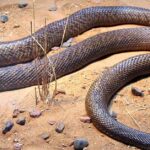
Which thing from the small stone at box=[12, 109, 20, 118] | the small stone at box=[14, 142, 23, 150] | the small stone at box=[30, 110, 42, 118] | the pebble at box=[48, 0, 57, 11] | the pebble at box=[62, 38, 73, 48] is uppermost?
the pebble at box=[48, 0, 57, 11]

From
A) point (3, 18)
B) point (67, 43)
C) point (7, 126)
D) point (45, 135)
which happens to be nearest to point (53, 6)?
point (3, 18)

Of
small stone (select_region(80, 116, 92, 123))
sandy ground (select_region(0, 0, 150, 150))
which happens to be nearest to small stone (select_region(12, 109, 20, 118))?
sandy ground (select_region(0, 0, 150, 150))

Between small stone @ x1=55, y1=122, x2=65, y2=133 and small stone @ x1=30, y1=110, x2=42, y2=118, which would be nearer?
small stone @ x1=55, y1=122, x2=65, y2=133

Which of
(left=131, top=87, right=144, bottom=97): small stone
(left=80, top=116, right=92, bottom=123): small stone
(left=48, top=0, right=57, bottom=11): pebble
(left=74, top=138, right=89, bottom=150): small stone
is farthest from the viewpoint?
(left=48, top=0, right=57, bottom=11): pebble

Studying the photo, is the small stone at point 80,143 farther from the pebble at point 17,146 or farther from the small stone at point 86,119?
the pebble at point 17,146

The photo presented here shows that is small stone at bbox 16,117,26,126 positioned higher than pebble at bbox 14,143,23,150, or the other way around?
small stone at bbox 16,117,26,126

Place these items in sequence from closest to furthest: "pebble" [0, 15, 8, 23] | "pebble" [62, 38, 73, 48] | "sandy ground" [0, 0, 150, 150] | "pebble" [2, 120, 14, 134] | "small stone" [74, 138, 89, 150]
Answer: "small stone" [74, 138, 89, 150]
"sandy ground" [0, 0, 150, 150]
"pebble" [2, 120, 14, 134]
"pebble" [62, 38, 73, 48]
"pebble" [0, 15, 8, 23]

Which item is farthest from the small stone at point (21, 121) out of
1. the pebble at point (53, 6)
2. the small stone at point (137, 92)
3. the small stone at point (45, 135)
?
the pebble at point (53, 6)

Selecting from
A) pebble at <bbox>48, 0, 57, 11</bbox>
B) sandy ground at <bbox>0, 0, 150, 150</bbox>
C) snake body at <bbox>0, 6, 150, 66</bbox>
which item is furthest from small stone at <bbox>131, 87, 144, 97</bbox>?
pebble at <bbox>48, 0, 57, 11</bbox>

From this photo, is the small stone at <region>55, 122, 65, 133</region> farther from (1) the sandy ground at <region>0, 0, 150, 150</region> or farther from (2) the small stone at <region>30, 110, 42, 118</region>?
(2) the small stone at <region>30, 110, 42, 118</region>

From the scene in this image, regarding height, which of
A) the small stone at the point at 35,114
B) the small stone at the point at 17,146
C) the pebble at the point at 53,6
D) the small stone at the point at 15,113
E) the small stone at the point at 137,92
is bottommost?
the small stone at the point at 17,146

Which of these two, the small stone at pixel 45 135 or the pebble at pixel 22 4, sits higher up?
the pebble at pixel 22 4
